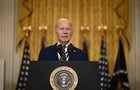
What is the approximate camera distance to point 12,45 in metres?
6.43

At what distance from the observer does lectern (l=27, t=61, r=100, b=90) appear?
105 inches

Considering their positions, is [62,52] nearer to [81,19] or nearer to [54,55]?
[54,55]

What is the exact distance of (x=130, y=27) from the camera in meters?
6.41

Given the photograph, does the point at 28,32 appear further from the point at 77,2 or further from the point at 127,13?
the point at 127,13

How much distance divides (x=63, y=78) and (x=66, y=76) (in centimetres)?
3

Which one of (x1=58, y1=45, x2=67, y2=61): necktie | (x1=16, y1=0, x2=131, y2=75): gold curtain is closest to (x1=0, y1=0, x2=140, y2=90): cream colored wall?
(x1=16, y1=0, x2=131, y2=75): gold curtain

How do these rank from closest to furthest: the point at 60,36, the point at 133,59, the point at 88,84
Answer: the point at 88,84, the point at 60,36, the point at 133,59

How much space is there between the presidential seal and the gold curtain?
146 inches

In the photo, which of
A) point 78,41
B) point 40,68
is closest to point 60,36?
point 40,68

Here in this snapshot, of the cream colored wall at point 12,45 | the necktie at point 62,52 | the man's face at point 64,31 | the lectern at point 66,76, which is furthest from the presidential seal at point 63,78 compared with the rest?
the cream colored wall at point 12,45

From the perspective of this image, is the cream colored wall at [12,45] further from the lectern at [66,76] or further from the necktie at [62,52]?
the lectern at [66,76]

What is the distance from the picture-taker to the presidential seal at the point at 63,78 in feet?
8.71

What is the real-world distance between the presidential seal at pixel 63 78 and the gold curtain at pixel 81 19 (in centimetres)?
370

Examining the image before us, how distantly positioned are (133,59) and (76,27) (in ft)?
4.58
